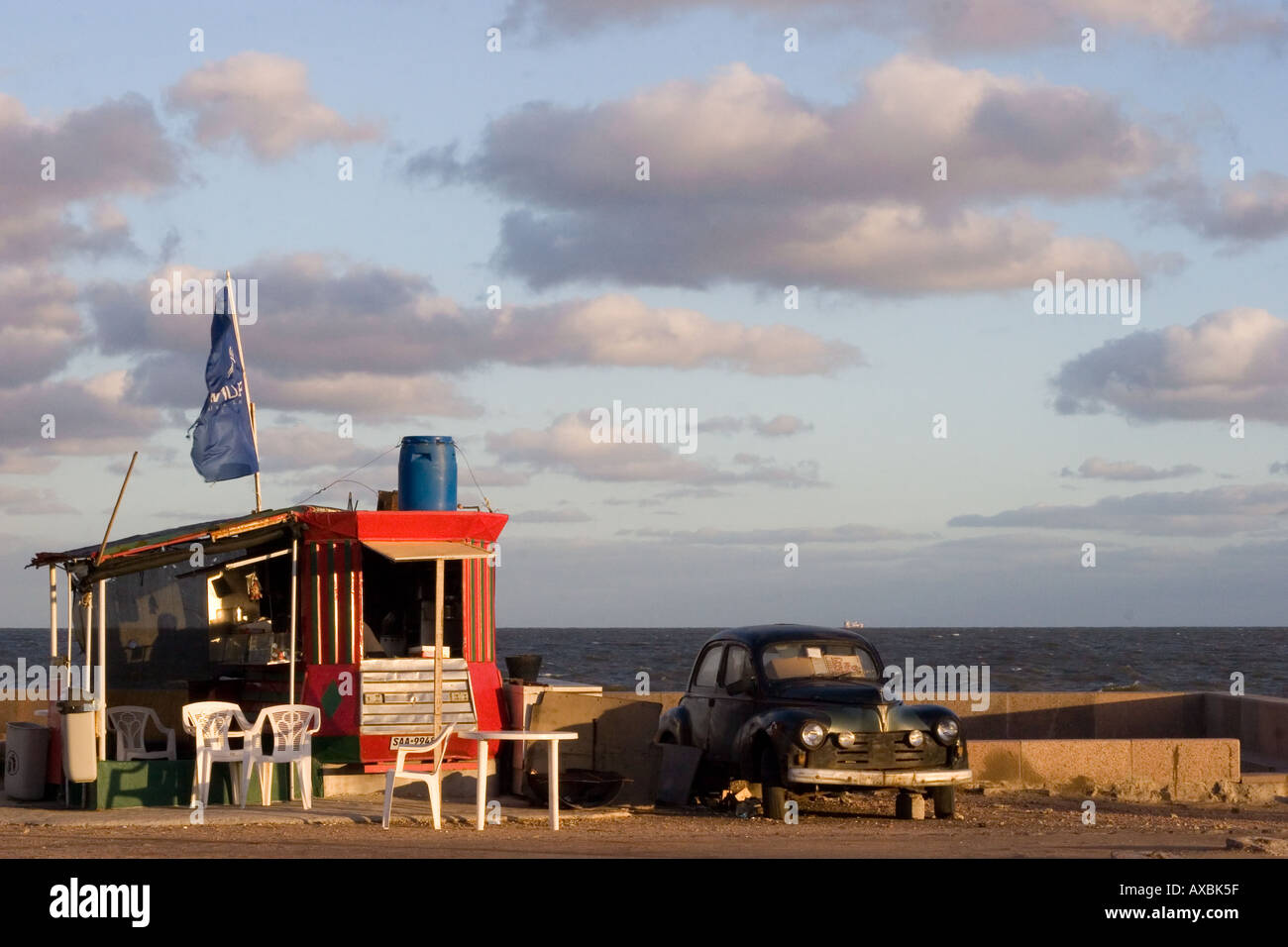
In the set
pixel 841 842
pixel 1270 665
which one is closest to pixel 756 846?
pixel 841 842

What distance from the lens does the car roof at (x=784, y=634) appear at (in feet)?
51.6

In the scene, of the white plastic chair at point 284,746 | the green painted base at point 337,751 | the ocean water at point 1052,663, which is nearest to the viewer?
the white plastic chair at point 284,746

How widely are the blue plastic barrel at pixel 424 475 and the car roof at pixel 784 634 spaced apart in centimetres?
313

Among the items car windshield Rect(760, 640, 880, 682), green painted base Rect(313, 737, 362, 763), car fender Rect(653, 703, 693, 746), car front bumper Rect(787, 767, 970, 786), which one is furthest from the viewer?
car fender Rect(653, 703, 693, 746)

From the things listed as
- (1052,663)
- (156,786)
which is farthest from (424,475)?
(1052,663)

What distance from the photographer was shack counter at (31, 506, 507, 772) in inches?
593

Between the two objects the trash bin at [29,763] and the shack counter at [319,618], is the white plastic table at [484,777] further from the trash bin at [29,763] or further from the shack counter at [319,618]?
the trash bin at [29,763]

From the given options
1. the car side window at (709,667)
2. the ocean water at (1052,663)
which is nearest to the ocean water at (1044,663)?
the ocean water at (1052,663)

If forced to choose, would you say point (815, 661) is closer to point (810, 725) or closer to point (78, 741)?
point (810, 725)

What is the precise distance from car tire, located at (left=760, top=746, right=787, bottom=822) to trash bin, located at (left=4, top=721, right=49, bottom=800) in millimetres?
6762

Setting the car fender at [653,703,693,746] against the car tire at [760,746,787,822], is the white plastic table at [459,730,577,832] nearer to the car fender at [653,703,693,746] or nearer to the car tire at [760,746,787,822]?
the car tire at [760,746,787,822]

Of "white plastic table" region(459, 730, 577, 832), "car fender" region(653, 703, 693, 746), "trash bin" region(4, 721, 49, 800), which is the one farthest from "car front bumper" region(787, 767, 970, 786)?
"trash bin" region(4, 721, 49, 800)

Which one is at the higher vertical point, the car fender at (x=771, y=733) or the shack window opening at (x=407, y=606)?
the shack window opening at (x=407, y=606)

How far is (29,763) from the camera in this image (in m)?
15.1
